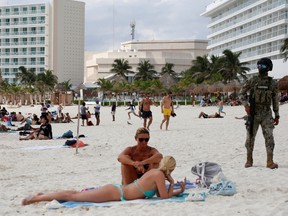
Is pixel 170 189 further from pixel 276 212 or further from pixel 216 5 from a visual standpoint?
pixel 216 5

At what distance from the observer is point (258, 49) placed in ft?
214

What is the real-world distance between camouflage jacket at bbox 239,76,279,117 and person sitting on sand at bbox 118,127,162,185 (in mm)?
2279

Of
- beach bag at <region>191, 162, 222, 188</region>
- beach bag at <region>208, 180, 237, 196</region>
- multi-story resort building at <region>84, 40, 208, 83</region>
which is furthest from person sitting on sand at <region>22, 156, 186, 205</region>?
multi-story resort building at <region>84, 40, 208, 83</region>

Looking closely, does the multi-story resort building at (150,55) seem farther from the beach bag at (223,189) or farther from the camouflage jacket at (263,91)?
the beach bag at (223,189)

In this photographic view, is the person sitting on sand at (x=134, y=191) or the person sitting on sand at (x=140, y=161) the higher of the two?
the person sitting on sand at (x=140, y=161)

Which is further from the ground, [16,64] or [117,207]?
[16,64]

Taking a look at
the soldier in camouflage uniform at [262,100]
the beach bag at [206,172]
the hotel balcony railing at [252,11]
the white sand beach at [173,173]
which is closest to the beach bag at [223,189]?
the white sand beach at [173,173]

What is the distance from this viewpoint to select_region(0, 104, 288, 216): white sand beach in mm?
5559

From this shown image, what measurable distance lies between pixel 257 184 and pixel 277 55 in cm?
5499

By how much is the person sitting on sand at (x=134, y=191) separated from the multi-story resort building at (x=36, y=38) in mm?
89645

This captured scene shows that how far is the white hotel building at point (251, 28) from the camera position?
194ft

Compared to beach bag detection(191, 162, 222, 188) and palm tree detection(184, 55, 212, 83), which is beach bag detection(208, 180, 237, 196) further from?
palm tree detection(184, 55, 212, 83)

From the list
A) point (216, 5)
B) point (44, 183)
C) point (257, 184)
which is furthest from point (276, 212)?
point (216, 5)

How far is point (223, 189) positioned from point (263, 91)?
2.24 meters
